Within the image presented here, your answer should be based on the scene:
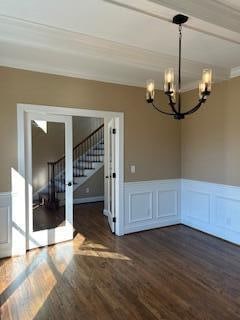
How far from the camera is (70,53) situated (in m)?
3.04

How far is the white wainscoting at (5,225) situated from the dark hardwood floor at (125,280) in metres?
0.15

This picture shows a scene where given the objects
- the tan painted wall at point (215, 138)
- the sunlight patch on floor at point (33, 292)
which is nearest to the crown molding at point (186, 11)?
→ the tan painted wall at point (215, 138)

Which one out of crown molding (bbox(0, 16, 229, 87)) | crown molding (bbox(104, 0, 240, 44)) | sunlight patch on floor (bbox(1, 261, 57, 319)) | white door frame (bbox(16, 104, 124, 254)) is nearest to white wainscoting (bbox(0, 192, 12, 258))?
white door frame (bbox(16, 104, 124, 254))

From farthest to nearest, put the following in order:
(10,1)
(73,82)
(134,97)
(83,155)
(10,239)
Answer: (83,155) → (134,97) → (73,82) → (10,239) → (10,1)

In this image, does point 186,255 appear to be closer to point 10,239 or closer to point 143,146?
point 143,146

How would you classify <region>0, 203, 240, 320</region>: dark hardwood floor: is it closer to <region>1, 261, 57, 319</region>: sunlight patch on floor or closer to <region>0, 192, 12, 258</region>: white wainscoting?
<region>1, 261, 57, 319</region>: sunlight patch on floor

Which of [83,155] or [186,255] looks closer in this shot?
[186,255]

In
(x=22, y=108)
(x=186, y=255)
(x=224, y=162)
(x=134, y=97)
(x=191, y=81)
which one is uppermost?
(x=191, y=81)

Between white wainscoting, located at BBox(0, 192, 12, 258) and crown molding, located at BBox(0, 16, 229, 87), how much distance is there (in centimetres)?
192

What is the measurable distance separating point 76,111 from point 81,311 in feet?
9.15

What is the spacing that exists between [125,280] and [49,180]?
2.08 m

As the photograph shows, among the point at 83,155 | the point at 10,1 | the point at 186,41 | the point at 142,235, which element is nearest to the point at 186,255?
the point at 142,235

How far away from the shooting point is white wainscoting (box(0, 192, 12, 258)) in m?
3.47

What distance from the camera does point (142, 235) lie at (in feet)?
14.5
